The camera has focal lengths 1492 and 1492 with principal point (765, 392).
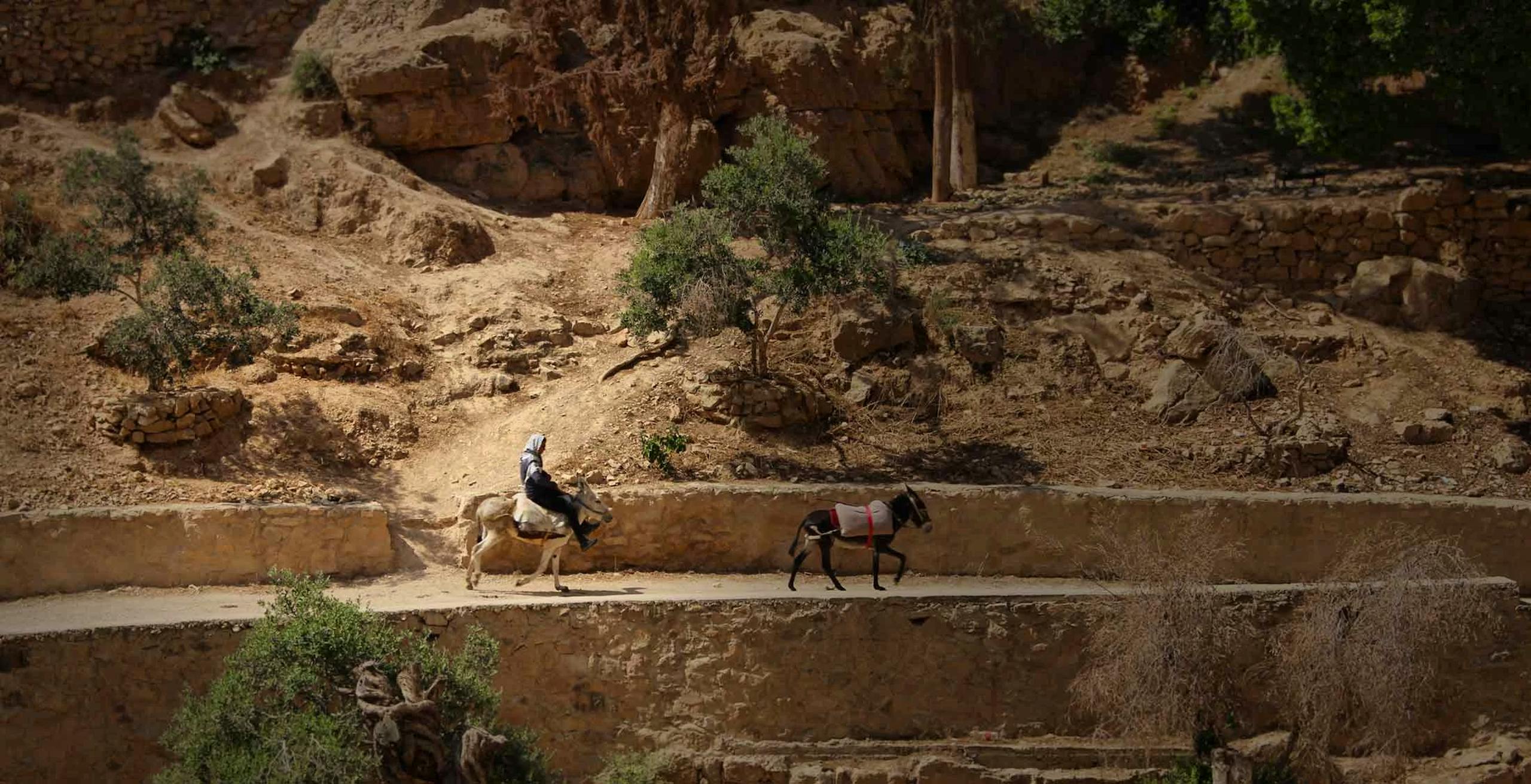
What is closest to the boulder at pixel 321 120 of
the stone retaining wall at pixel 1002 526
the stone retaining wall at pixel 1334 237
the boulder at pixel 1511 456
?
the stone retaining wall at pixel 1334 237

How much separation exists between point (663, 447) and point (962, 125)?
983 cm

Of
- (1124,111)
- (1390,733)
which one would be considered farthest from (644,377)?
(1124,111)

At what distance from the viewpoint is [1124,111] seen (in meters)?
28.1

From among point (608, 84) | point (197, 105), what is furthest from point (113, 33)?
point (608, 84)

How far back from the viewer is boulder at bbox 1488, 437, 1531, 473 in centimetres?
1833

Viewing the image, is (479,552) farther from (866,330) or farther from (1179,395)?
(1179,395)

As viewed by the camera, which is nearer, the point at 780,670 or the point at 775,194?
the point at 780,670

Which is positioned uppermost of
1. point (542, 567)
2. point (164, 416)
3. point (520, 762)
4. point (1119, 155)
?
point (1119, 155)

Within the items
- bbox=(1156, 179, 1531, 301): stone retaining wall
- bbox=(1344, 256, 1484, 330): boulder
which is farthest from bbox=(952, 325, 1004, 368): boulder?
bbox=(1344, 256, 1484, 330): boulder

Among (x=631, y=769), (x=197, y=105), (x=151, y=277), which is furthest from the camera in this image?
(x=197, y=105)

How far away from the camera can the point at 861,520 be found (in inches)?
592

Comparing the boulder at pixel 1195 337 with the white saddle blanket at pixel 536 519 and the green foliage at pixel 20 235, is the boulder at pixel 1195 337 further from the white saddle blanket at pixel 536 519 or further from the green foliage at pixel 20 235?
the green foliage at pixel 20 235

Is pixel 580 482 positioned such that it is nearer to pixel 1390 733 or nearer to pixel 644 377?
pixel 644 377

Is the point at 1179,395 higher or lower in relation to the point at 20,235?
lower
